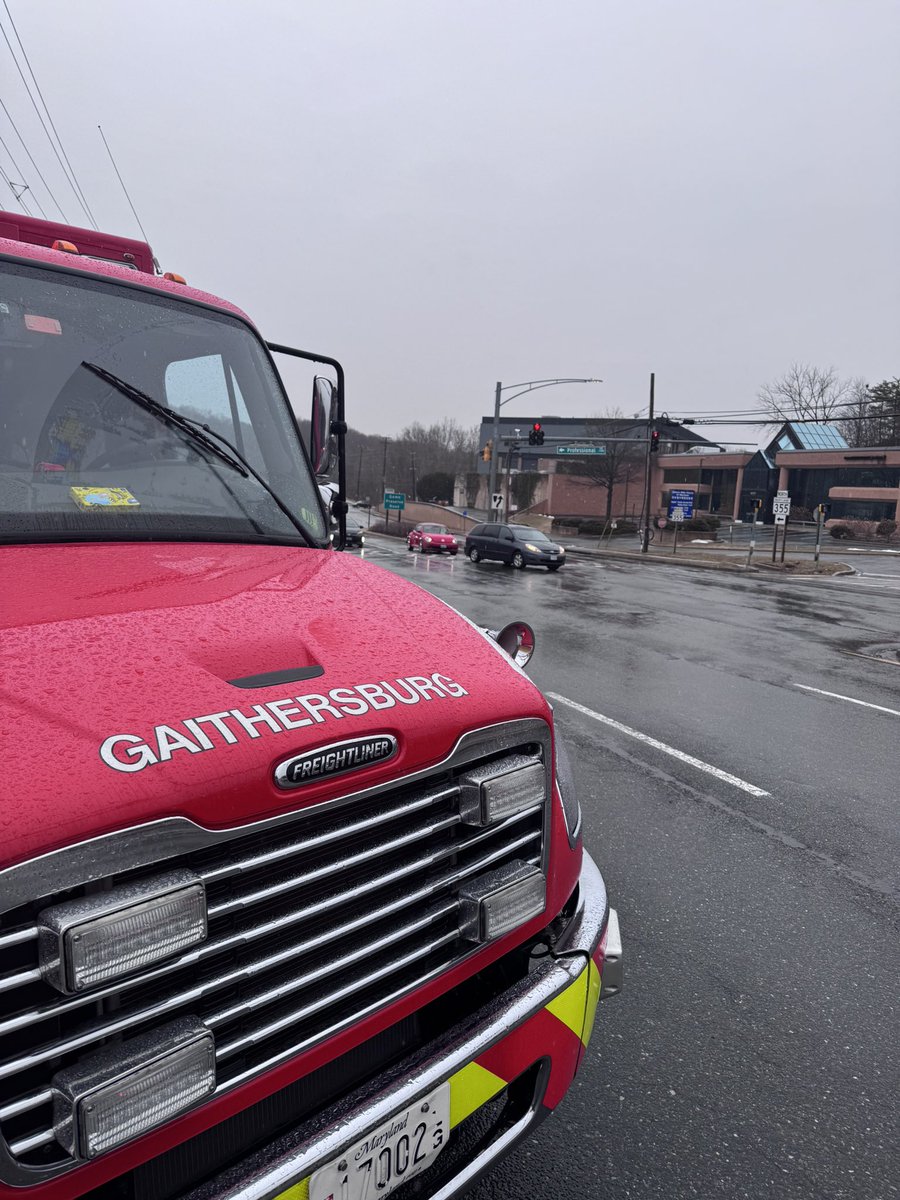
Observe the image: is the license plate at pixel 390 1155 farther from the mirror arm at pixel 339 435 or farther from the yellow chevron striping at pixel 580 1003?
the mirror arm at pixel 339 435

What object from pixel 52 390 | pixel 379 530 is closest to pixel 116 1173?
pixel 52 390

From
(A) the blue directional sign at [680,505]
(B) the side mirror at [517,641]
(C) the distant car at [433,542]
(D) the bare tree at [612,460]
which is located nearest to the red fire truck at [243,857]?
(B) the side mirror at [517,641]

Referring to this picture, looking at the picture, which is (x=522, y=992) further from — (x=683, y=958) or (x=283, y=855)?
(x=683, y=958)

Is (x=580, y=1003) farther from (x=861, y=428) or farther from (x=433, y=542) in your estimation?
(x=861, y=428)

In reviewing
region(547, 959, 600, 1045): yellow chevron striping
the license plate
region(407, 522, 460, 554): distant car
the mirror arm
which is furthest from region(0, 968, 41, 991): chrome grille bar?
region(407, 522, 460, 554): distant car

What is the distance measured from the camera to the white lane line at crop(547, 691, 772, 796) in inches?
222

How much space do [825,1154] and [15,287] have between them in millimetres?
3715

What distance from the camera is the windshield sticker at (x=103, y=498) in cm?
244

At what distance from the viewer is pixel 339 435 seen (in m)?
3.79

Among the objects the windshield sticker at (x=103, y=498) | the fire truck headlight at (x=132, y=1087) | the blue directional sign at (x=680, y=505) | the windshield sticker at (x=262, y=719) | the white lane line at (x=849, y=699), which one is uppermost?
the windshield sticker at (x=103, y=498)

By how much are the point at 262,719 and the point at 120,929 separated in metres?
0.43

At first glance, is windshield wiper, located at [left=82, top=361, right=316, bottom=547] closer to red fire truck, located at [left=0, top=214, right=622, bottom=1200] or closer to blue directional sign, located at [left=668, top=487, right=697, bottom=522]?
red fire truck, located at [left=0, top=214, right=622, bottom=1200]

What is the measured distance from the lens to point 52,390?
2574 millimetres

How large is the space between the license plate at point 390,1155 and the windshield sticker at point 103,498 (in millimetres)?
1846
